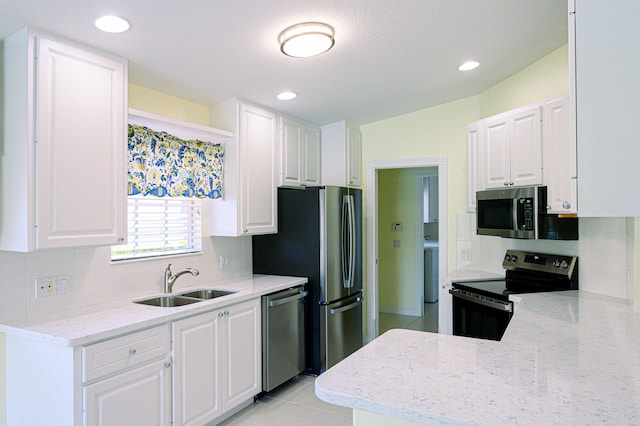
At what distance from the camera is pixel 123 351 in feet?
7.11

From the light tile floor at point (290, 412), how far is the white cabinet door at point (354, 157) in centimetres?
222

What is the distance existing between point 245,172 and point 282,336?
1.40 metres

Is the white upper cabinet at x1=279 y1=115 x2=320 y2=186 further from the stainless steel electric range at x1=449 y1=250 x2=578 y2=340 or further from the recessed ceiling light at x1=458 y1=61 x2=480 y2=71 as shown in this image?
the stainless steel electric range at x1=449 y1=250 x2=578 y2=340

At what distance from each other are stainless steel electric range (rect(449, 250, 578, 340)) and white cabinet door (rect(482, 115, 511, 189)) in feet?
2.20

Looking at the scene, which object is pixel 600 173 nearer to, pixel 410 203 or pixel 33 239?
pixel 33 239

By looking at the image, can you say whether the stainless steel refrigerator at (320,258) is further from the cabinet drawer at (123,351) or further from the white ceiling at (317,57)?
the cabinet drawer at (123,351)

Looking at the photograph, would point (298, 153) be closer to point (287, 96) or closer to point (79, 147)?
point (287, 96)

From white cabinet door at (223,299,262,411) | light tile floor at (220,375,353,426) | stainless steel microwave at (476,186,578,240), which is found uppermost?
stainless steel microwave at (476,186,578,240)

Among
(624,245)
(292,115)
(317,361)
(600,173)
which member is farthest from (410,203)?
(600,173)

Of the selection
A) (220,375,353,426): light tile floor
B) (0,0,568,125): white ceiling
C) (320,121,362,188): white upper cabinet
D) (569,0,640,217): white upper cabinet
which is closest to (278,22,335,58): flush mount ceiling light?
(0,0,568,125): white ceiling

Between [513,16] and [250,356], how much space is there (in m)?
2.86

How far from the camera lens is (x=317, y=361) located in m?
3.71

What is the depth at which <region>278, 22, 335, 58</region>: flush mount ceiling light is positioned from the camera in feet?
7.33

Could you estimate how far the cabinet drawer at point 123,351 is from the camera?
202 cm
